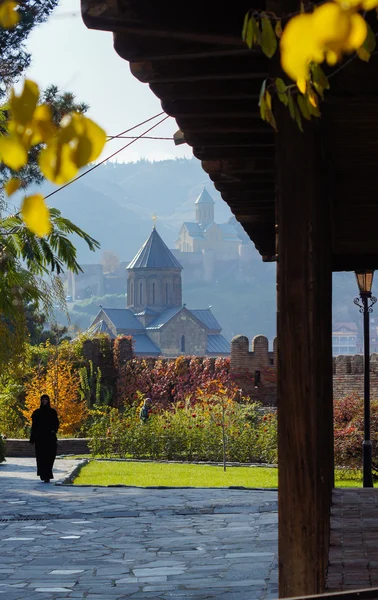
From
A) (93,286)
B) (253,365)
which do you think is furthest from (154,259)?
(93,286)

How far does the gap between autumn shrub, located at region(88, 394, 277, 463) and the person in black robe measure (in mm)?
4258

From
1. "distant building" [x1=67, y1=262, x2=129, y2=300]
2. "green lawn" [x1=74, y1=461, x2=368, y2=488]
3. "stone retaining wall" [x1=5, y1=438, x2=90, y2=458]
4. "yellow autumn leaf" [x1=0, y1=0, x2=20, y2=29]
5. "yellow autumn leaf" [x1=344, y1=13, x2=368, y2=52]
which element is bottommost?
"green lawn" [x1=74, y1=461, x2=368, y2=488]

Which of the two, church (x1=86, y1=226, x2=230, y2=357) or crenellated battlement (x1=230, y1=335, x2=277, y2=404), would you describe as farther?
church (x1=86, y1=226, x2=230, y2=357)

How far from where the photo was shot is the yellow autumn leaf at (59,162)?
6.47ft

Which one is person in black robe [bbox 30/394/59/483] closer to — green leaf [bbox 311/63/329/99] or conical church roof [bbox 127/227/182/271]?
green leaf [bbox 311/63/329/99]

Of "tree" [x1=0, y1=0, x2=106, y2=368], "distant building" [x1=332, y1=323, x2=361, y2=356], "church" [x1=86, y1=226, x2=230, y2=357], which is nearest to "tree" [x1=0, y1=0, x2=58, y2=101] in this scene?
"tree" [x1=0, y1=0, x2=106, y2=368]

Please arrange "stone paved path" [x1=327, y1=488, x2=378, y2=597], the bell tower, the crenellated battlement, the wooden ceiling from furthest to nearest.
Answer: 1. the bell tower
2. the crenellated battlement
3. "stone paved path" [x1=327, y1=488, x2=378, y2=597]
4. the wooden ceiling

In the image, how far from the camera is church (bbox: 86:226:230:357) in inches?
4003

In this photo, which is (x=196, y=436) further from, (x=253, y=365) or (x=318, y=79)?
(x=318, y=79)

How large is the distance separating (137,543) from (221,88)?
603cm

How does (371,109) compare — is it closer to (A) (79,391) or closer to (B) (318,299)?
(B) (318,299)

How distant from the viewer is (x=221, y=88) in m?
4.66

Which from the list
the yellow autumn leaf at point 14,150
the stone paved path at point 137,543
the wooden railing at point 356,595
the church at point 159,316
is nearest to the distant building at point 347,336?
the church at point 159,316

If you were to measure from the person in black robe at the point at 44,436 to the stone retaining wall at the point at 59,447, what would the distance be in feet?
23.5
